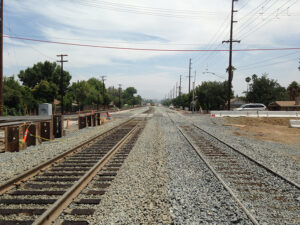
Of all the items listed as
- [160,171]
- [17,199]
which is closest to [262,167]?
[160,171]

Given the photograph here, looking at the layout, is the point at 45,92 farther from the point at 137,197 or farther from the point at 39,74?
the point at 137,197

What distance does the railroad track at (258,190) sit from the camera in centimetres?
472

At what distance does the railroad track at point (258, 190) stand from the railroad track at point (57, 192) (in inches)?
123

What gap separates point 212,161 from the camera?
896 cm

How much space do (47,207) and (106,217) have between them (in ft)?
4.10

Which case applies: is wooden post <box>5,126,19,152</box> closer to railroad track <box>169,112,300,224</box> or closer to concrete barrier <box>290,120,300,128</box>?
railroad track <box>169,112,300,224</box>

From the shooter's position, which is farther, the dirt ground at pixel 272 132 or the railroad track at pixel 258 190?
the dirt ground at pixel 272 132

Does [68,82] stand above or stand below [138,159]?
above

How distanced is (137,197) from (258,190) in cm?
303

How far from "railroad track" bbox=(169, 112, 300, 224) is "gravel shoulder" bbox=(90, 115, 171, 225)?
5.23ft

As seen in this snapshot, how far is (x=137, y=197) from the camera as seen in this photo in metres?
5.42

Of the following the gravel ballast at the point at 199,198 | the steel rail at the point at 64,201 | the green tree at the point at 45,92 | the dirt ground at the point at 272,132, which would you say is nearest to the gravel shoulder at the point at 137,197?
the gravel ballast at the point at 199,198

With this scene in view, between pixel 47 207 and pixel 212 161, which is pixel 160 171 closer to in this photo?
pixel 212 161

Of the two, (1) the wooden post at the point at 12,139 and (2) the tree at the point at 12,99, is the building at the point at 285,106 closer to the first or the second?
(2) the tree at the point at 12,99
